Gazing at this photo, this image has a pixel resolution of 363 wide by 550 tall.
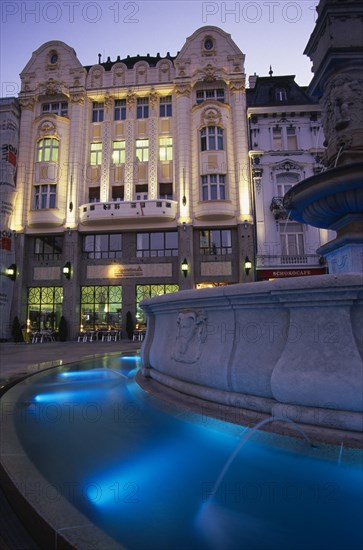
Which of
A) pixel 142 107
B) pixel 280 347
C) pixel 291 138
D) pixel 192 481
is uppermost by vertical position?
pixel 142 107

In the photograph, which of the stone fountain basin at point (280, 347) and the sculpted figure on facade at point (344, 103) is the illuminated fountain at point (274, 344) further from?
the sculpted figure on facade at point (344, 103)

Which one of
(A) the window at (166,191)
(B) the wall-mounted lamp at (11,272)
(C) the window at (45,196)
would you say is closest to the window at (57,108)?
(C) the window at (45,196)

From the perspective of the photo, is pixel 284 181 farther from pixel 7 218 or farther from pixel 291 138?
pixel 7 218

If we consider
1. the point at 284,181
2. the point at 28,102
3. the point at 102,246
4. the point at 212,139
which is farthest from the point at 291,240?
the point at 28,102

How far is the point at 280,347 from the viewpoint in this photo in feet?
10.4

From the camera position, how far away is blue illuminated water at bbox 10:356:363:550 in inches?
70.0

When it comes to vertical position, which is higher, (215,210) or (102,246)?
(215,210)

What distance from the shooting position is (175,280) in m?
23.5

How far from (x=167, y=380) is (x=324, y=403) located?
91.1 inches

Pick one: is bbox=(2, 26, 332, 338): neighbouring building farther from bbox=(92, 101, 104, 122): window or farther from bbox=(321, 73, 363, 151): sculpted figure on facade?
bbox=(321, 73, 363, 151): sculpted figure on facade

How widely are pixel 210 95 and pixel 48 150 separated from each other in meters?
12.5

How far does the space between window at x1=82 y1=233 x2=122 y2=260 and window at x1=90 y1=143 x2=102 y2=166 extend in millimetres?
5499

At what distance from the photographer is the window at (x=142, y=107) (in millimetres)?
25656

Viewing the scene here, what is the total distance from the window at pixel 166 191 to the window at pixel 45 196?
7.57 meters
